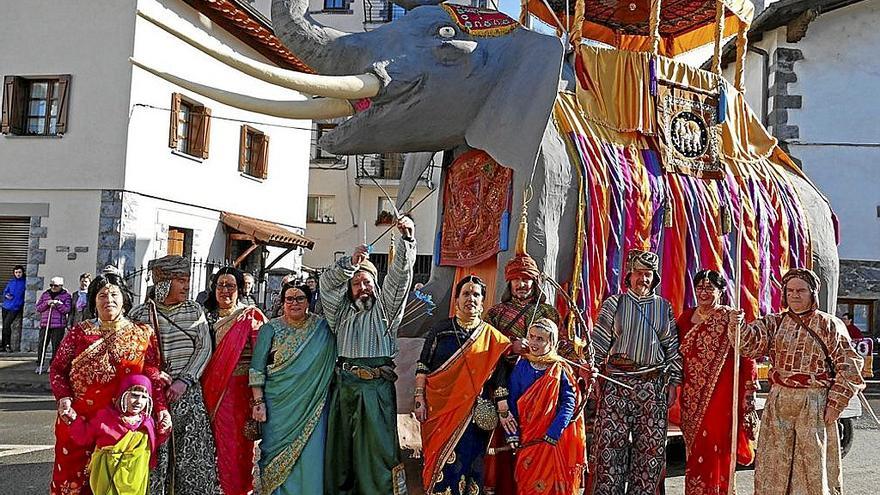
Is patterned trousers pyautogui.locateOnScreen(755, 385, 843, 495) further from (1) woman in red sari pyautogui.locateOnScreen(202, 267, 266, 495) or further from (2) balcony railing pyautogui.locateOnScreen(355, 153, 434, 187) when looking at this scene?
(2) balcony railing pyautogui.locateOnScreen(355, 153, 434, 187)

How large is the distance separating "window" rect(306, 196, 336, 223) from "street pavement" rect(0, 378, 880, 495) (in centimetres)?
1584

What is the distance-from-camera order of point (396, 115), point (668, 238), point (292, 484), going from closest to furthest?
1. point (292, 484)
2. point (396, 115)
3. point (668, 238)

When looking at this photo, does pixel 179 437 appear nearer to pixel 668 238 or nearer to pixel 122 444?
pixel 122 444

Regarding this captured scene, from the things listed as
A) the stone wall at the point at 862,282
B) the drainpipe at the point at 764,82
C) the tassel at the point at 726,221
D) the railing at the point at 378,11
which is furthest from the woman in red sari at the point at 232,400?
the railing at the point at 378,11

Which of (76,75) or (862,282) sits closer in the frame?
(76,75)

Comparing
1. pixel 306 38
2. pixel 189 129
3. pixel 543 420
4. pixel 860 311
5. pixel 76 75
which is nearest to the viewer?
pixel 543 420

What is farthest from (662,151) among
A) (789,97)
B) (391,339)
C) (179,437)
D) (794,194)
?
(789,97)

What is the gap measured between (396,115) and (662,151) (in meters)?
1.91

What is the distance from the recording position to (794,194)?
6.31 metres

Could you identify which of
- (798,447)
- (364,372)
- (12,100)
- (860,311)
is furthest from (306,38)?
(860,311)

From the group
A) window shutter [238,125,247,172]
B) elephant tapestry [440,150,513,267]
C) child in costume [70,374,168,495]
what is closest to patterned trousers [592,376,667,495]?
elephant tapestry [440,150,513,267]

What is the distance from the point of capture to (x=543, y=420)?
376 cm

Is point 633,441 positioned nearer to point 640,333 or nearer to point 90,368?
point 640,333

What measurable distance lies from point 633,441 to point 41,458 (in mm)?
3817
